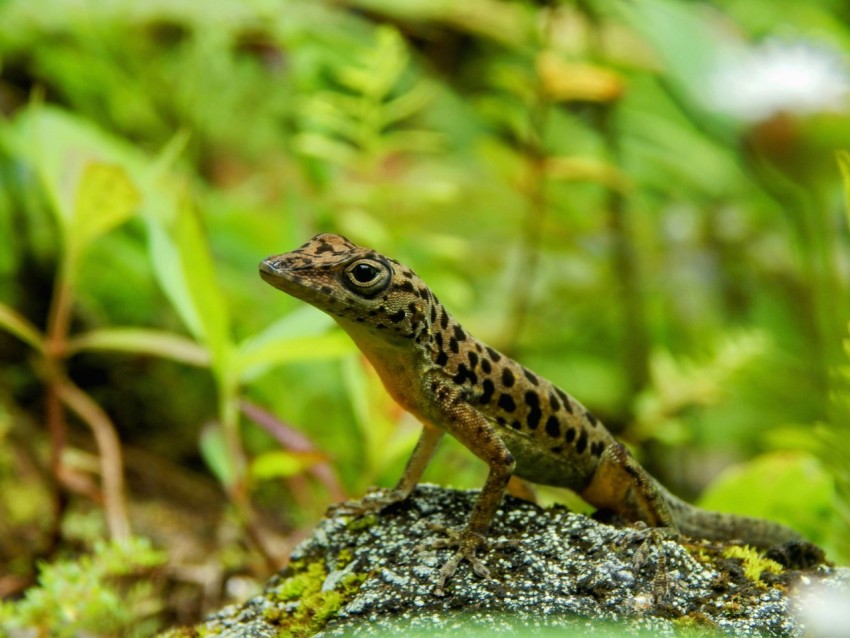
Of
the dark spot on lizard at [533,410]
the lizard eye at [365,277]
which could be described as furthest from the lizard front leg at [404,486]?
the lizard eye at [365,277]

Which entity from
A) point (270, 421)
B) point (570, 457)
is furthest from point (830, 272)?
point (270, 421)

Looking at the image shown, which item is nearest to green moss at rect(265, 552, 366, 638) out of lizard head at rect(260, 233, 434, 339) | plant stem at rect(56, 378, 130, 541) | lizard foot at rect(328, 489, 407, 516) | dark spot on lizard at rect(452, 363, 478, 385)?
lizard foot at rect(328, 489, 407, 516)

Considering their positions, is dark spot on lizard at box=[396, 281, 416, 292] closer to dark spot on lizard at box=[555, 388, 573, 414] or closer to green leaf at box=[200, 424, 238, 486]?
dark spot on lizard at box=[555, 388, 573, 414]

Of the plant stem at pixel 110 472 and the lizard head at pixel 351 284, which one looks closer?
the lizard head at pixel 351 284

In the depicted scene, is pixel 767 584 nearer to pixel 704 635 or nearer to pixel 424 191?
pixel 704 635

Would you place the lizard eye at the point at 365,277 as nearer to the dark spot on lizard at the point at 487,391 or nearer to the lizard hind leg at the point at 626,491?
the dark spot on lizard at the point at 487,391
